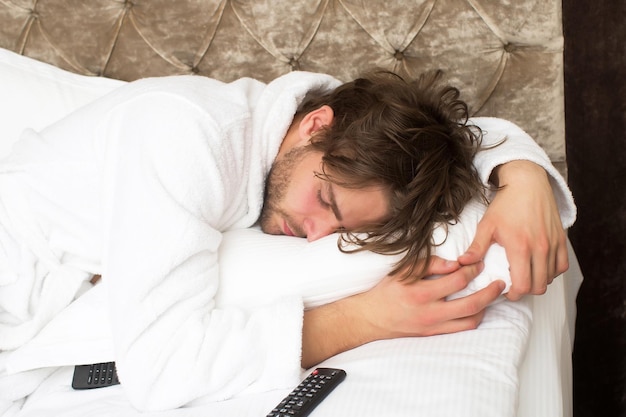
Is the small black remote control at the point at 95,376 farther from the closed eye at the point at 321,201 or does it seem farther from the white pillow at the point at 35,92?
the white pillow at the point at 35,92

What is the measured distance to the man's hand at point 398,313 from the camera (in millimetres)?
1110

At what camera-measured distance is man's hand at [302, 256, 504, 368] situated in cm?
111

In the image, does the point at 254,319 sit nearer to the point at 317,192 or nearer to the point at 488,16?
the point at 317,192

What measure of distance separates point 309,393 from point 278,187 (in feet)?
1.60

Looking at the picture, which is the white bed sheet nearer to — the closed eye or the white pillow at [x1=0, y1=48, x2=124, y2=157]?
the closed eye

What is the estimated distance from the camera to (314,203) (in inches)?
49.9

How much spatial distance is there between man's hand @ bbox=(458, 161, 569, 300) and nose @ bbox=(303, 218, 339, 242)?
0.25m

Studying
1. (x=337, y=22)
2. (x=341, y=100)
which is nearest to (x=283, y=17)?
(x=337, y=22)

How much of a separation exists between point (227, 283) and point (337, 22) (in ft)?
2.49

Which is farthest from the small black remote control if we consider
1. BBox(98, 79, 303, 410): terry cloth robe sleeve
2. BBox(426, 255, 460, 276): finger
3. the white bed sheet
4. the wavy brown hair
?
BBox(426, 255, 460, 276): finger

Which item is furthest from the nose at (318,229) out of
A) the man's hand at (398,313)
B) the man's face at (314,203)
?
the man's hand at (398,313)

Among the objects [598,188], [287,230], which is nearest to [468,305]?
[287,230]

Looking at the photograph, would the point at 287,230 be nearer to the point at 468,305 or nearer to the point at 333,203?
the point at 333,203

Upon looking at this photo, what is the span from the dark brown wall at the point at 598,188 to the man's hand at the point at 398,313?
68cm
